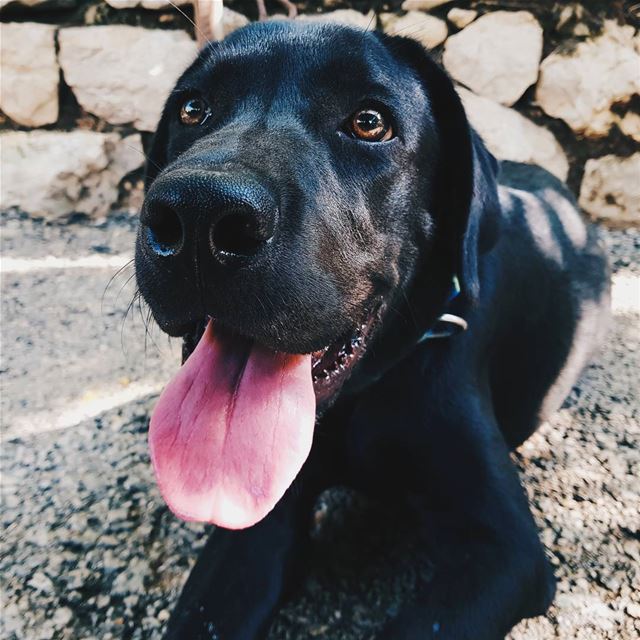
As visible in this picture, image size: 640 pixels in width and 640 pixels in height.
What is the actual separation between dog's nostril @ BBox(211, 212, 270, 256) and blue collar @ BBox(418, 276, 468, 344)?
696mm

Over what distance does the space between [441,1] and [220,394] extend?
359 cm

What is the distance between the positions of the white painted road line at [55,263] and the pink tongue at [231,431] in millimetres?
2355

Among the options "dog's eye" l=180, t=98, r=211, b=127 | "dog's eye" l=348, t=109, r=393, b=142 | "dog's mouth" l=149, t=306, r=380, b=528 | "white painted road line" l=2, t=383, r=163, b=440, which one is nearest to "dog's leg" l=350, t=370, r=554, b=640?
"dog's mouth" l=149, t=306, r=380, b=528

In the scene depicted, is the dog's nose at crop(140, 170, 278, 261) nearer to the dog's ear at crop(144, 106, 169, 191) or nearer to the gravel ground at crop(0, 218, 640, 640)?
the dog's ear at crop(144, 106, 169, 191)

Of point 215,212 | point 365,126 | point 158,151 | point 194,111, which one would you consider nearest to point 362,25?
point 158,151

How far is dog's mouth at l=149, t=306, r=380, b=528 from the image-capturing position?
1.25 meters

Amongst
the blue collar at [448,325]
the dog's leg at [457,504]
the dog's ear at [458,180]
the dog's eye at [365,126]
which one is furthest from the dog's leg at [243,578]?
the dog's eye at [365,126]

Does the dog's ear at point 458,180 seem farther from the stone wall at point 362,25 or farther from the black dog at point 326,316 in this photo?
the stone wall at point 362,25

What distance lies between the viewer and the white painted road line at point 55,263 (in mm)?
3444

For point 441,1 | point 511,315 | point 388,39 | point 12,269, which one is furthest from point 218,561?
point 441,1

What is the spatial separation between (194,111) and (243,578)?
1.14 metres

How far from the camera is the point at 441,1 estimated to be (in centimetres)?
403

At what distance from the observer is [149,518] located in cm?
192

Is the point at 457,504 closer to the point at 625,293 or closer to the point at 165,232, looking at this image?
the point at 165,232
